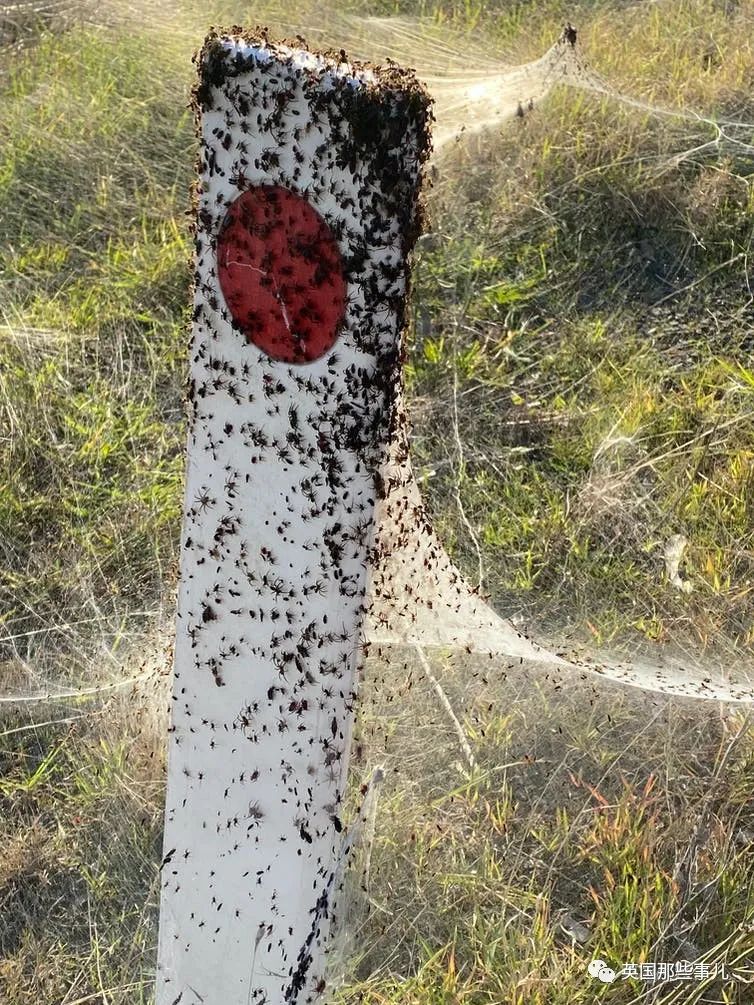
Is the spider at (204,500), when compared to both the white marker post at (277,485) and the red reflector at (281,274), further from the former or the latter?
the red reflector at (281,274)

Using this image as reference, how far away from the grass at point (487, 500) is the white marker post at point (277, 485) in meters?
0.47

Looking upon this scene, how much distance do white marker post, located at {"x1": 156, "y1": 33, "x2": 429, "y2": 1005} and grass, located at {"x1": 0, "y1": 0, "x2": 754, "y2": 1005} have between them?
0.47m

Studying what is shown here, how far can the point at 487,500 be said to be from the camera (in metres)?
3.59

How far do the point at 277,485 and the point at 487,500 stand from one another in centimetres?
183

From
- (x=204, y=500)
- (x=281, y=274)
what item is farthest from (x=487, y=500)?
(x=281, y=274)

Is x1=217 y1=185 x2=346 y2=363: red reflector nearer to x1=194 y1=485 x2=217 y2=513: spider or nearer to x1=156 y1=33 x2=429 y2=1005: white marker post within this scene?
x1=156 y1=33 x2=429 y2=1005: white marker post

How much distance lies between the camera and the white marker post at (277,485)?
1.59 metres

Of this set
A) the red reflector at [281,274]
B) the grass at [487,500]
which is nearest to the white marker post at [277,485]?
the red reflector at [281,274]

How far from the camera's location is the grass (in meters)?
2.60

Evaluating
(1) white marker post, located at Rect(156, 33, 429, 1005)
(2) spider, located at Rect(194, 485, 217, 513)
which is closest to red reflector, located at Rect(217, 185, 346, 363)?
(1) white marker post, located at Rect(156, 33, 429, 1005)

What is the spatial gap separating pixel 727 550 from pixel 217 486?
204cm

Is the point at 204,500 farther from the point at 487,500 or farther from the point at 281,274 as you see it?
the point at 487,500

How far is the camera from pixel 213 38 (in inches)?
65.1

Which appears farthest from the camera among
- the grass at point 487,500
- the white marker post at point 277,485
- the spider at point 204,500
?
the grass at point 487,500
